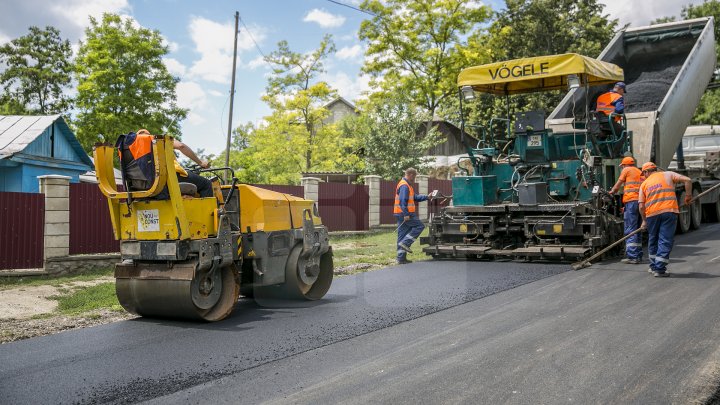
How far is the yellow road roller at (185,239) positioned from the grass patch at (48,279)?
4175 millimetres

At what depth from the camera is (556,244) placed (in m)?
9.93

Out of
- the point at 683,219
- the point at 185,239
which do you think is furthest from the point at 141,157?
the point at 683,219

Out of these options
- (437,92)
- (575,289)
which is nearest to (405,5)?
(437,92)

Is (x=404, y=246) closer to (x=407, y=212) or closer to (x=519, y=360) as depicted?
(x=407, y=212)

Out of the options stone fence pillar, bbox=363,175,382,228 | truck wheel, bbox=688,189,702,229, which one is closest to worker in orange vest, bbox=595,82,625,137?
truck wheel, bbox=688,189,702,229

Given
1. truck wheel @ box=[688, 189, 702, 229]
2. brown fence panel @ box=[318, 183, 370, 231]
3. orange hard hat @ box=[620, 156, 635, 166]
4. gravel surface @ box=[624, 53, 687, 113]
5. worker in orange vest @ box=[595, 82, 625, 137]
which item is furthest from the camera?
brown fence panel @ box=[318, 183, 370, 231]

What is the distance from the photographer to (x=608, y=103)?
11.0 m

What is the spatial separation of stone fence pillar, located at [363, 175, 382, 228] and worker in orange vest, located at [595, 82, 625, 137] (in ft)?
28.6

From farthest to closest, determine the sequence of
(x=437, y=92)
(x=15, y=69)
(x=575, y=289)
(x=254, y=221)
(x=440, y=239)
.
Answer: (x=15, y=69) < (x=437, y=92) < (x=440, y=239) < (x=575, y=289) < (x=254, y=221)

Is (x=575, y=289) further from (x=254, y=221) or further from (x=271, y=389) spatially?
(x=271, y=389)

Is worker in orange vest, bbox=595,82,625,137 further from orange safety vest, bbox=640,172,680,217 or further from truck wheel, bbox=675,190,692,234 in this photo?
truck wheel, bbox=675,190,692,234

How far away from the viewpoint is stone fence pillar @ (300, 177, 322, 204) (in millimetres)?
16562

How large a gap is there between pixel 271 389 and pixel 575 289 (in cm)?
460

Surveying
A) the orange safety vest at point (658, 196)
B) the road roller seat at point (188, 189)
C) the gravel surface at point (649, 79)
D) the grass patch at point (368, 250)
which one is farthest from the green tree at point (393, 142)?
the road roller seat at point (188, 189)
